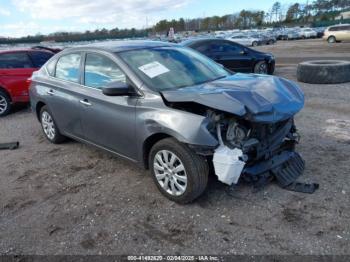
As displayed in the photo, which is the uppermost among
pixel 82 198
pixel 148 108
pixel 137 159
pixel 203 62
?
pixel 203 62

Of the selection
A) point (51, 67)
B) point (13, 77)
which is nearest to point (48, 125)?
point (51, 67)

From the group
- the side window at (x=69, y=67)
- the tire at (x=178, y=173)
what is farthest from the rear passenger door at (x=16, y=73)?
the tire at (x=178, y=173)

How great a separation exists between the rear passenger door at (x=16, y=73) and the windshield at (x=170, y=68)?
539 cm

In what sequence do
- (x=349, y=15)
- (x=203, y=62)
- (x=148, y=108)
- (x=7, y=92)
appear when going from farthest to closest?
(x=349, y=15) < (x=7, y=92) < (x=203, y=62) < (x=148, y=108)

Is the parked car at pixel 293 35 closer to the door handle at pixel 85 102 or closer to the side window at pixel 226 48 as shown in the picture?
the side window at pixel 226 48

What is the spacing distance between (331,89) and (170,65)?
251 inches

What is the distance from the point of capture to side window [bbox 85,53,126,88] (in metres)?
4.19

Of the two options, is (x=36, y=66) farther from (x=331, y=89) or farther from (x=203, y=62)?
(x=331, y=89)

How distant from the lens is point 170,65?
4.36 metres

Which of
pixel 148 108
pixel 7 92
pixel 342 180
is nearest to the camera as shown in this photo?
pixel 148 108

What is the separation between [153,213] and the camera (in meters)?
3.65

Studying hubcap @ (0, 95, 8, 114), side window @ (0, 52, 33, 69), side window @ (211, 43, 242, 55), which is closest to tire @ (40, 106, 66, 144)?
hubcap @ (0, 95, 8, 114)

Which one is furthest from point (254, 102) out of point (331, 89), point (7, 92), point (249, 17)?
point (249, 17)

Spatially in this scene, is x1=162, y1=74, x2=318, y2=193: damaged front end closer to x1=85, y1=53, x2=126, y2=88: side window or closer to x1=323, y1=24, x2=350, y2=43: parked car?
x1=85, y1=53, x2=126, y2=88: side window
